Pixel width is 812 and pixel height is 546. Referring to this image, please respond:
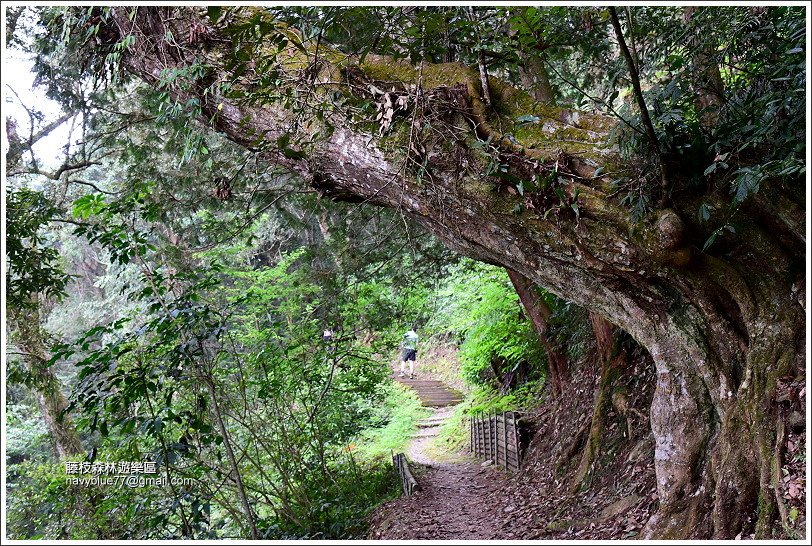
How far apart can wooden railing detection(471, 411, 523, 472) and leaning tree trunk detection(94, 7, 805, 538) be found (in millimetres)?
4757

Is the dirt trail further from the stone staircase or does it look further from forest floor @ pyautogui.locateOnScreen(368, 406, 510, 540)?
the stone staircase

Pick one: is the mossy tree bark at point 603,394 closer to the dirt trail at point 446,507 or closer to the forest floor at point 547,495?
the forest floor at point 547,495

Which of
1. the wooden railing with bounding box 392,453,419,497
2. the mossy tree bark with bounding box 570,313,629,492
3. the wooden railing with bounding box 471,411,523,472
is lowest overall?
the wooden railing with bounding box 392,453,419,497

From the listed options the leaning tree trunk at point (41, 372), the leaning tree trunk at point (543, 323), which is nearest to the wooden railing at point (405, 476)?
the leaning tree trunk at point (543, 323)

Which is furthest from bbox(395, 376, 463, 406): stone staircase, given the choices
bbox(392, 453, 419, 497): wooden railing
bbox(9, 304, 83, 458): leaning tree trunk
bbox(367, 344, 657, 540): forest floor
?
bbox(9, 304, 83, 458): leaning tree trunk

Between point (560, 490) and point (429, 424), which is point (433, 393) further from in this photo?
point (560, 490)

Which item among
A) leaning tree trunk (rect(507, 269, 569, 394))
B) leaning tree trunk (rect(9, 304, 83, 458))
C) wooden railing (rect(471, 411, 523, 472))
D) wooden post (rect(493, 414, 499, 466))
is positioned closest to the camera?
leaning tree trunk (rect(9, 304, 83, 458))

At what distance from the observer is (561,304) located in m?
7.48

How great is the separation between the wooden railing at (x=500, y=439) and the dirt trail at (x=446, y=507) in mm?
252

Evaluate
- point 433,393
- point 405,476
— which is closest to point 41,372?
point 405,476

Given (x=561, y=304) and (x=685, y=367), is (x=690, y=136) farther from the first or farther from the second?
(x=561, y=304)

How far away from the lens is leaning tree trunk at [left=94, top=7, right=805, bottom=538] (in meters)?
3.17

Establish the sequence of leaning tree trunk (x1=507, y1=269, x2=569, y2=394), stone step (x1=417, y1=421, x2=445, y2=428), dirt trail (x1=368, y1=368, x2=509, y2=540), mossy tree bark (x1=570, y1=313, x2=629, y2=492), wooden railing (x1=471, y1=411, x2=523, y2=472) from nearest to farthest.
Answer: mossy tree bark (x1=570, y1=313, x2=629, y2=492) < dirt trail (x1=368, y1=368, x2=509, y2=540) < leaning tree trunk (x1=507, y1=269, x2=569, y2=394) < wooden railing (x1=471, y1=411, x2=523, y2=472) < stone step (x1=417, y1=421, x2=445, y2=428)

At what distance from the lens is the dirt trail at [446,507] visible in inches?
236
